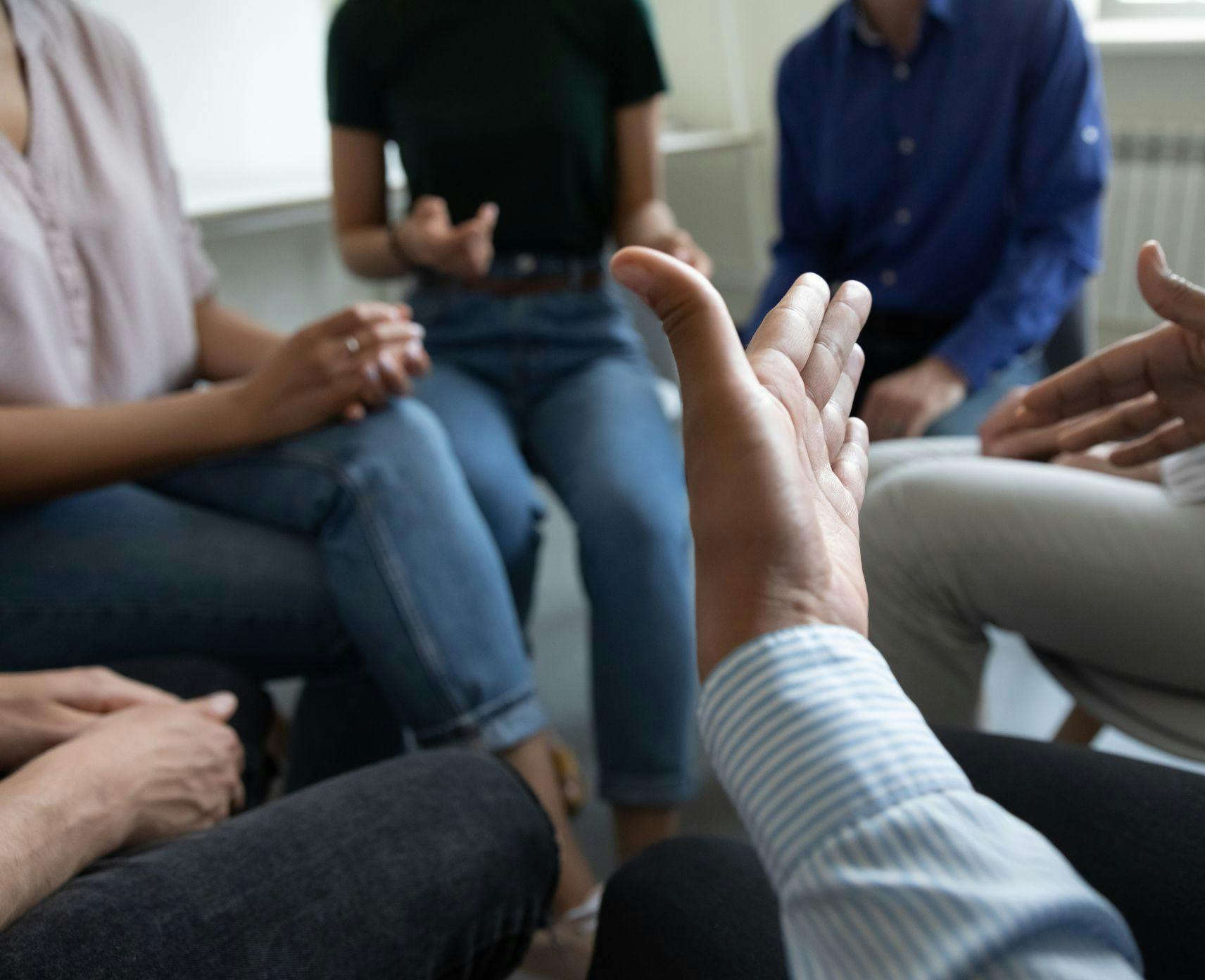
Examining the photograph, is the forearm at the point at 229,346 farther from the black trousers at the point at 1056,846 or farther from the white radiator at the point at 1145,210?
the white radiator at the point at 1145,210

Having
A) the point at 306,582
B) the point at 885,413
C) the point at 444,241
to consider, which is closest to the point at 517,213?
the point at 444,241

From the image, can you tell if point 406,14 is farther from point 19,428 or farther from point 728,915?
point 728,915

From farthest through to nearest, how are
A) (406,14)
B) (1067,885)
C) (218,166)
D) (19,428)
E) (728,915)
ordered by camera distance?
(218,166) < (406,14) < (19,428) < (728,915) < (1067,885)

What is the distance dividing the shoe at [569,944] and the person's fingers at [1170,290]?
2.01ft

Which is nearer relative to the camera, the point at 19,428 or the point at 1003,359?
the point at 19,428

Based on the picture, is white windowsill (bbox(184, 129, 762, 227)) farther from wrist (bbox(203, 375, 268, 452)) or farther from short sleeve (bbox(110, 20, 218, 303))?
wrist (bbox(203, 375, 268, 452))

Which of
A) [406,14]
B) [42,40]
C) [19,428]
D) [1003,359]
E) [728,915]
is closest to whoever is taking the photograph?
[728,915]

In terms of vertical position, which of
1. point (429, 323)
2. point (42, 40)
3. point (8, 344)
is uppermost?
point (42, 40)

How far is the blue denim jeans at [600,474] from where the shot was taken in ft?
3.29

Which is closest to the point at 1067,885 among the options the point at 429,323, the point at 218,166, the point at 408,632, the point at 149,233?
the point at 408,632

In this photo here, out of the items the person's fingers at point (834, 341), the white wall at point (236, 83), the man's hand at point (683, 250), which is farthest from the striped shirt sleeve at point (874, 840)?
the white wall at point (236, 83)

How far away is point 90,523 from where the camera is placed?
0.85 meters

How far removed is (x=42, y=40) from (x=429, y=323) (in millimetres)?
497

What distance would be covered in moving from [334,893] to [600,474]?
61 centimetres
